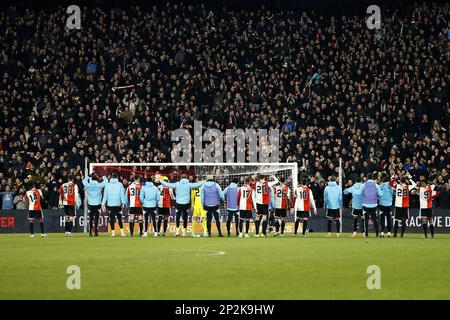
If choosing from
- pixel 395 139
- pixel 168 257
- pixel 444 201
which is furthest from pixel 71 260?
pixel 395 139

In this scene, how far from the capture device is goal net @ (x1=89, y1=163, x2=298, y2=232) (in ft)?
122

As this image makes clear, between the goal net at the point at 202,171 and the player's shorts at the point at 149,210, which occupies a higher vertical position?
the goal net at the point at 202,171

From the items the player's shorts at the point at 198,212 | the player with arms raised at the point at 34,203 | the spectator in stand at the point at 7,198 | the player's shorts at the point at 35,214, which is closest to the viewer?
the player with arms raised at the point at 34,203

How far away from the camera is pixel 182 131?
41.3m

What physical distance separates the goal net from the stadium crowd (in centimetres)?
98

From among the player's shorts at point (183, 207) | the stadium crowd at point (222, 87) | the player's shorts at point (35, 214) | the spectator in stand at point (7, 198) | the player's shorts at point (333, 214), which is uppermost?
the stadium crowd at point (222, 87)

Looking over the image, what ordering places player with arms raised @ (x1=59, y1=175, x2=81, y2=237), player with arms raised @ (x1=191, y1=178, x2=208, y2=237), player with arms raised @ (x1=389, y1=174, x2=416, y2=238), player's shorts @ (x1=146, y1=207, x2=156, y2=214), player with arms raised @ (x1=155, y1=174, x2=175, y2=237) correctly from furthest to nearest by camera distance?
player with arms raised @ (x1=191, y1=178, x2=208, y2=237) < player with arms raised @ (x1=59, y1=175, x2=81, y2=237) < player with arms raised @ (x1=155, y1=174, x2=175, y2=237) < player's shorts @ (x1=146, y1=207, x2=156, y2=214) < player with arms raised @ (x1=389, y1=174, x2=416, y2=238)

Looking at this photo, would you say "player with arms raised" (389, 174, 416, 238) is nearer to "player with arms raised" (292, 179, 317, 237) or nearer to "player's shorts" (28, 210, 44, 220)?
"player with arms raised" (292, 179, 317, 237)

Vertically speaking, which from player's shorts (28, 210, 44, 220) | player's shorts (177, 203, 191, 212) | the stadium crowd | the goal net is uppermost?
the stadium crowd

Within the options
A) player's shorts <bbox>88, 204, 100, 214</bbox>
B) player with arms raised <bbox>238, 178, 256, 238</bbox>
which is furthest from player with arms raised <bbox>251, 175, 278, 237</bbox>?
player's shorts <bbox>88, 204, 100, 214</bbox>

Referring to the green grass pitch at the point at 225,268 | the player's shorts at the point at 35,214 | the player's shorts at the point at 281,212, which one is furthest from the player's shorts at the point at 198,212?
the player's shorts at the point at 35,214

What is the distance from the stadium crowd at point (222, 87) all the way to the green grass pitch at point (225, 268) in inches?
349

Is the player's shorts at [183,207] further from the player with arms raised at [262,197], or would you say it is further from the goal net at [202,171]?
the goal net at [202,171]

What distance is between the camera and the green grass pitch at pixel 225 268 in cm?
1628
